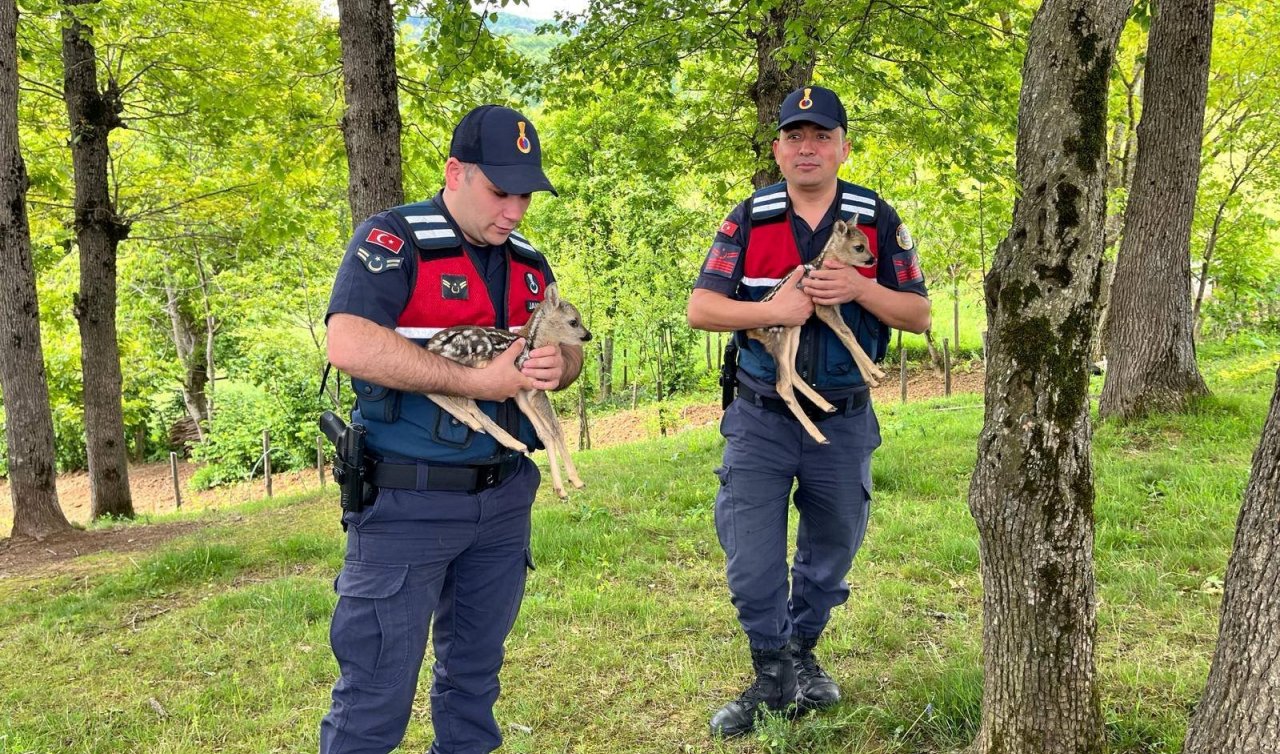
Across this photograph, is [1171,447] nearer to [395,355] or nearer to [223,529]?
[395,355]

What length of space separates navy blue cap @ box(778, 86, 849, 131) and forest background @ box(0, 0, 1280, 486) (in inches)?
80.2

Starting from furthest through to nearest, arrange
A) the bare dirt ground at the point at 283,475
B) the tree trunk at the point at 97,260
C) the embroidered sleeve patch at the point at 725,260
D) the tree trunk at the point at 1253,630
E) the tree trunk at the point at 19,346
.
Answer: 1. the bare dirt ground at the point at 283,475
2. the tree trunk at the point at 97,260
3. the tree trunk at the point at 19,346
4. the embroidered sleeve patch at the point at 725,260
5. the tree trunk at the point at 1253,630

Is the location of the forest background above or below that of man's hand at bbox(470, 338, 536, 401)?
above

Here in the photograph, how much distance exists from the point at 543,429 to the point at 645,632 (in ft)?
7.35

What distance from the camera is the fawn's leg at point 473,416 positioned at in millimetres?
2697

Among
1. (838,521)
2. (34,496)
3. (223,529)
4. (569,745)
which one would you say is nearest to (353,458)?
(569,745)

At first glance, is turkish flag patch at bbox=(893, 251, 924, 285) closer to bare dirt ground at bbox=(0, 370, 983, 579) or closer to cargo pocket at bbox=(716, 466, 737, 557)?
cargo pocket at bbox=(716, 466, 737, 557)

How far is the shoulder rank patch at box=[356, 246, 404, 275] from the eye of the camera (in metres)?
2.59

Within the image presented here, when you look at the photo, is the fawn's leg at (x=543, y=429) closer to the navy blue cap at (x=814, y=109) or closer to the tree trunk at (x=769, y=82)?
the navy blue cap at (x=814, y=109)

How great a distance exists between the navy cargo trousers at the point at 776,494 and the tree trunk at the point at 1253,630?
4.82 ft

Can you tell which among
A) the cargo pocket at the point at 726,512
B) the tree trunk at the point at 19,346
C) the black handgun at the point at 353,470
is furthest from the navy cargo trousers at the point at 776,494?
the tree trunk at the point at 19,346

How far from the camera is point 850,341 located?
132 inches

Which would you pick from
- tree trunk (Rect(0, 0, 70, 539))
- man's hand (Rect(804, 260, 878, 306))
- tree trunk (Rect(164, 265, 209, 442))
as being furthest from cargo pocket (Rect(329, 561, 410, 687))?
tree trunk (Rect(164, 265, 209, 442))

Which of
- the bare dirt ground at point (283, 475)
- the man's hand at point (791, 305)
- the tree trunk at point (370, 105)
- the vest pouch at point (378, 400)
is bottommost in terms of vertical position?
the bare dirt ground at point (283, 475)
